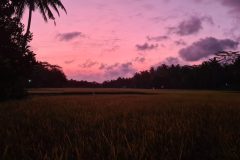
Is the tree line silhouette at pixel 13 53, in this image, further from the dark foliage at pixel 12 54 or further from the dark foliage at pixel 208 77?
the dark foliage at pixel 208 77

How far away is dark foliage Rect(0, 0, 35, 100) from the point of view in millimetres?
17688

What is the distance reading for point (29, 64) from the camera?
62.8 feet

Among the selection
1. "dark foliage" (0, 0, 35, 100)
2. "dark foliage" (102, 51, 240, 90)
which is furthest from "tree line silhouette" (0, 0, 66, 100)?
"dark foliage" (102, 51, 240, 90)

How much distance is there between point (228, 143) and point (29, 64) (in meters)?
18.1

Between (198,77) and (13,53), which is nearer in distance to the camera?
→ (13,53)

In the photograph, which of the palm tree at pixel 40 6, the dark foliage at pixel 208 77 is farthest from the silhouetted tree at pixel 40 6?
the dark foliage at pixel 208 77

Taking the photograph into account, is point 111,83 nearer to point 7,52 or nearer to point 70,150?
point 7,52

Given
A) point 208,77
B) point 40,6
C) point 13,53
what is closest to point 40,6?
point 40,6

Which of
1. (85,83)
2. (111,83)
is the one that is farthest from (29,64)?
(111,83)

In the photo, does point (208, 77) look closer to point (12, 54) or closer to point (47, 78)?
point (47, 78)

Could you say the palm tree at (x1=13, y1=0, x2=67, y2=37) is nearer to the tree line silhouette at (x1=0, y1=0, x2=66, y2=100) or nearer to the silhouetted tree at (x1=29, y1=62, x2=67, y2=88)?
the tree line silhouette at (x1=0, y1=0, x2=66, y2=100)

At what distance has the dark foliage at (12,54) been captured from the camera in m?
17.7

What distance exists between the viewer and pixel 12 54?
1825cm

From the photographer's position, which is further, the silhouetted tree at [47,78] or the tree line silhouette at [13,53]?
the silhouetted tree at [47,78]
